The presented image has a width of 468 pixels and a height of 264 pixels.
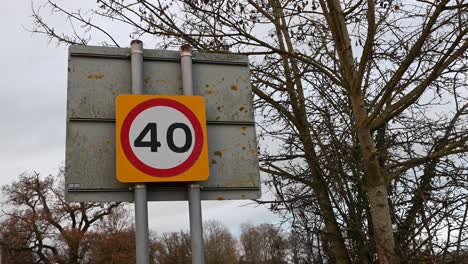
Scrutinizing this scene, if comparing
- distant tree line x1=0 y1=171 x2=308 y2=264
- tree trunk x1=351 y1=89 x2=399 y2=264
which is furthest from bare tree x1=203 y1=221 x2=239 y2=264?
tree trunk x1=351 y1=89 x2=399 y2=264

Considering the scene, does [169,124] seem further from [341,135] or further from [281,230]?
[281,230]

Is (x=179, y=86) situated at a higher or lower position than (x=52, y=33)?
lower

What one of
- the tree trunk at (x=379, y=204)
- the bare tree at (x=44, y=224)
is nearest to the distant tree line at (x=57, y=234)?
the bare tree at (x=44, y=224)

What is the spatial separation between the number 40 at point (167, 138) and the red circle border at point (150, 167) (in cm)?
5

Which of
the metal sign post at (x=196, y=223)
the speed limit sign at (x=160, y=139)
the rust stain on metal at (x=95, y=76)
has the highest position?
the rust stain on metal at (x=95, y=76)

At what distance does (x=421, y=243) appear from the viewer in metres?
6.42

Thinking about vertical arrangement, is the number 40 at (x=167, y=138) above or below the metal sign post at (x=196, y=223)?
above

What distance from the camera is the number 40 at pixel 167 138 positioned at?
2.93 meters

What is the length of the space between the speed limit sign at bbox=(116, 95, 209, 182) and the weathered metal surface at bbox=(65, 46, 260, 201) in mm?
126

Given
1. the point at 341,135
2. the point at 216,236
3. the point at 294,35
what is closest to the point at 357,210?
the point at 341,135

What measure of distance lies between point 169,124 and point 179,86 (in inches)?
15.0

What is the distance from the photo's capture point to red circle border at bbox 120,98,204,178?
2.89 meters

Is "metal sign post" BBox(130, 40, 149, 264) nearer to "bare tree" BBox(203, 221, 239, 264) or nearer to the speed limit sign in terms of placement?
the speed limit sign

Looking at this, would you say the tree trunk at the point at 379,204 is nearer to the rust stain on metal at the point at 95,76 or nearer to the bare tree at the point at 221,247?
the rust stain on metal at the point at 95,76
